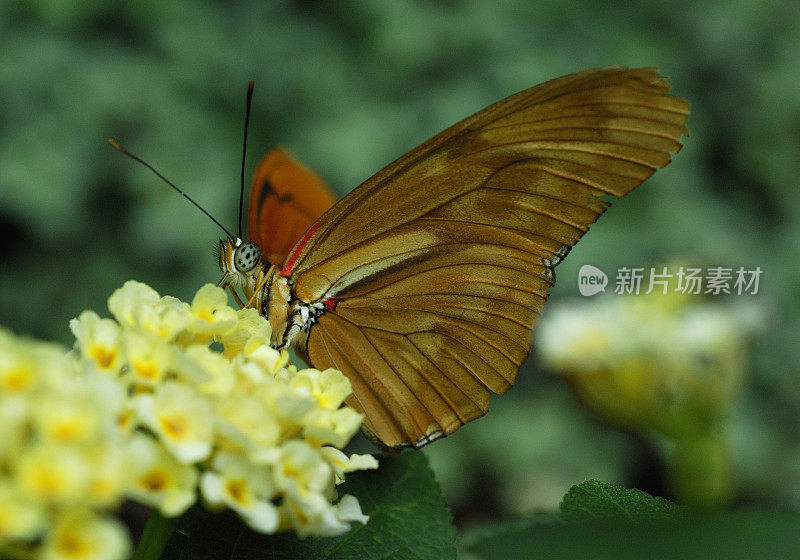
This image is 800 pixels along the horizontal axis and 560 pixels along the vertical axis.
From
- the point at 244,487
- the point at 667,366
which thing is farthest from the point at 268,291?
the point at 667,366

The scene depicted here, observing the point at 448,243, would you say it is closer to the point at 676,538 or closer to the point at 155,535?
the point at 155,535

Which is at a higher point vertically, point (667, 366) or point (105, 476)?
point (667, 366)

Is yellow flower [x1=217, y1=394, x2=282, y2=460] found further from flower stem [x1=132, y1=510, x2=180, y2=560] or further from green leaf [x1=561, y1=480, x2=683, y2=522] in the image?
green leaf [x1=561, y1=480, x2=683, y2=522]

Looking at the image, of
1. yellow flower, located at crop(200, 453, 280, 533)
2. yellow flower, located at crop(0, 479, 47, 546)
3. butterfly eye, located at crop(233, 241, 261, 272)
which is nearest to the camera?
yellow flower, located at crop(0, 479, 47, 546)

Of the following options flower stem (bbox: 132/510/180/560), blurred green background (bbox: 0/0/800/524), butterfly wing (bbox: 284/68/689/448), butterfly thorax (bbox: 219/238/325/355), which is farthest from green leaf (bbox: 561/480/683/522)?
blurred green background (bbox: 0/0/800/524)

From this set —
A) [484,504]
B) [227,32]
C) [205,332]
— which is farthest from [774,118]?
[205,332]

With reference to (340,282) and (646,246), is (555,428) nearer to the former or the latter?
(646,246)

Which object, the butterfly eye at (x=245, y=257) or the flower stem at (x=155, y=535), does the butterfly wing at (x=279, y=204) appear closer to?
the butterfly eye at (x=245, y=257)
